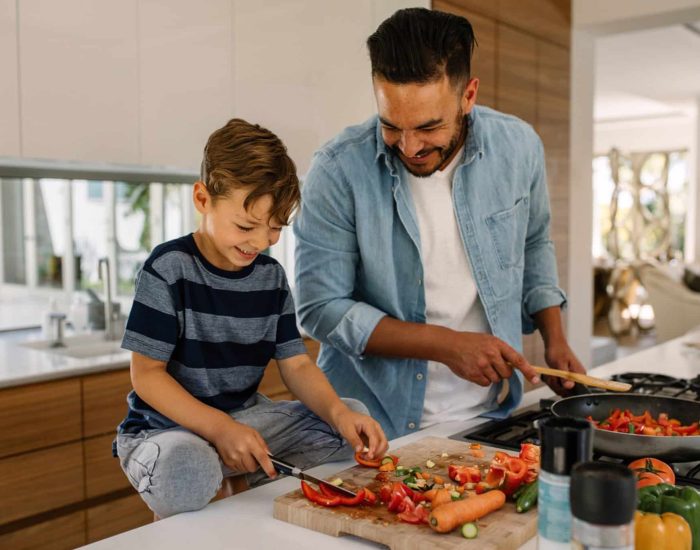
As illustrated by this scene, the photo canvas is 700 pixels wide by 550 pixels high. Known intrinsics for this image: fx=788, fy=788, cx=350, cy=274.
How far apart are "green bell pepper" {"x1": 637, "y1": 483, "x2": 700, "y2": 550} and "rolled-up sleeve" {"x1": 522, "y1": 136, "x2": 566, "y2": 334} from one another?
0.99 meters

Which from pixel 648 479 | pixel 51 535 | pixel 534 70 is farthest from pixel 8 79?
pixel 534 70

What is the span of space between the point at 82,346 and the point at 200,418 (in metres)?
2.19

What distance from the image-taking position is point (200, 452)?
1.18 meters

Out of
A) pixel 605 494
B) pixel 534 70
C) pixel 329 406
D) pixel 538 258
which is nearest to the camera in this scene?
pixel 605 494

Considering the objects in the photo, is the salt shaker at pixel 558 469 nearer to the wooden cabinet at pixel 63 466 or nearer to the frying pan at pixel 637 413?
the frying pan at pixel 637 413

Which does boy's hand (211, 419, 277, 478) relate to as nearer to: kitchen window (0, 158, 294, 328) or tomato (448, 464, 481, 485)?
tomato (448, 464, 481, 485)

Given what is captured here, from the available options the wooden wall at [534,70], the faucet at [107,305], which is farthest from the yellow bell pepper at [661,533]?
the wooden wall at [534,70]

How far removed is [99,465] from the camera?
2727 millimetres

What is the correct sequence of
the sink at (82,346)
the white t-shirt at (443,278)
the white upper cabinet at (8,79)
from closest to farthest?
the white t-shirt at (443,278) < the white upper cabinet at (8,79) < the sink at (82,346)

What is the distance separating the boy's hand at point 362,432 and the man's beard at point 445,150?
0.56 metres

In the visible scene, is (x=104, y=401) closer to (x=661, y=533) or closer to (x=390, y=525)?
(x=390, y=525)

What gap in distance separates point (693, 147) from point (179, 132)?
904 cm

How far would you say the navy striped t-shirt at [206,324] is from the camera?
1384 millimetres

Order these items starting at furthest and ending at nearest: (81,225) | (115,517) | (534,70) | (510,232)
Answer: (534,70), (81,225), (115,517), (510,232)
